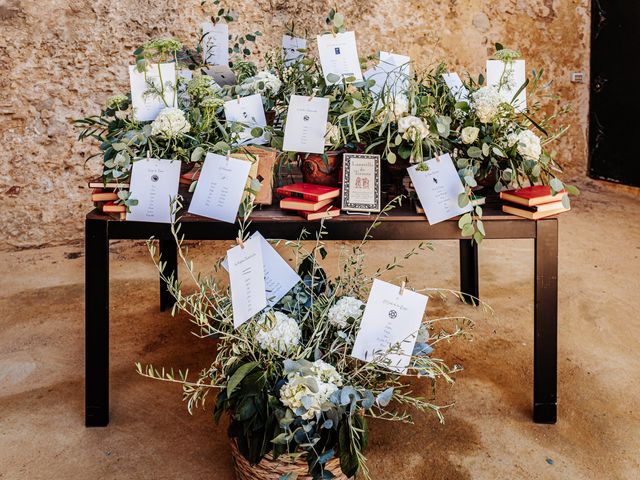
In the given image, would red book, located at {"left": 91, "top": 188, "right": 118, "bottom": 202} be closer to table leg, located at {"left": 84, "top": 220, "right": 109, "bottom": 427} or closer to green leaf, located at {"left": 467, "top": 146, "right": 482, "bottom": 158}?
table leg, located at {"left": 84, "top": 220, "right": 109, "bottom": 427}

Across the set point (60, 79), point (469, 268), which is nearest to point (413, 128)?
point (469, 268)

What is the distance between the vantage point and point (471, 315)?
2678 mm

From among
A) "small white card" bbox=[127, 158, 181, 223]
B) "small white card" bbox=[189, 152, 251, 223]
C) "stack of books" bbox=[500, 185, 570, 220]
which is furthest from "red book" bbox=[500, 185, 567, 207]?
"small white card" bbox=[127, 158, 181, 223]

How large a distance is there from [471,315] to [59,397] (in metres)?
1.77

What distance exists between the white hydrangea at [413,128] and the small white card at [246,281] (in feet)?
1.81

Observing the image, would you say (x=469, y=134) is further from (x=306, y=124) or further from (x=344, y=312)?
(x=344, y=312)

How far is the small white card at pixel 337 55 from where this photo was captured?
1.86m

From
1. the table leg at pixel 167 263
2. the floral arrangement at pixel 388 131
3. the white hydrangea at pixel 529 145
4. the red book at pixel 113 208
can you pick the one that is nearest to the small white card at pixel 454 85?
the floral arrangement at pixel 388 131

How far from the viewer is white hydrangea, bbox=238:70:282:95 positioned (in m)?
1.94

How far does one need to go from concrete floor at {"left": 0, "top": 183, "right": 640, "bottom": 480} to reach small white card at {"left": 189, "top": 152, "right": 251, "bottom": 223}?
2.25 ft

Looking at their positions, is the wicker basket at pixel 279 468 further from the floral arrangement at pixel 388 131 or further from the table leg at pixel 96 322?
the floral arrangement at pixel 388 131

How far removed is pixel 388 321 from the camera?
153 centimetres

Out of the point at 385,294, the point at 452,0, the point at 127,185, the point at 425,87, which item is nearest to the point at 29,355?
the point at 127,185

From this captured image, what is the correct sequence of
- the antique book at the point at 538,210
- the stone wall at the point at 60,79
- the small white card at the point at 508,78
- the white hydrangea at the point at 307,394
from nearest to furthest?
the white hydrangea at the point at 307,394 < the antique book at the point at 538,210 < the small white card at the point at 508,78 < the stone wall at the point at 60,79
